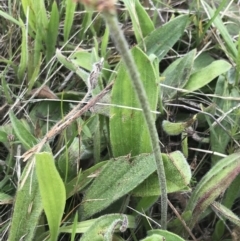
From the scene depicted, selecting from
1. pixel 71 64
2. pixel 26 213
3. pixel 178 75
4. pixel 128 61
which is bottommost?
pixel 26 213

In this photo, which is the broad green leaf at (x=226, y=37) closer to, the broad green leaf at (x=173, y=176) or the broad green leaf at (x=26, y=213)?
the broad green leaf at (x=173, y=176)

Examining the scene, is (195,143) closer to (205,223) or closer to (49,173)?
(205,223)

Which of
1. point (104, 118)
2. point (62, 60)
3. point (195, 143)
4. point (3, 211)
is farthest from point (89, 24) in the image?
point (3, 211)

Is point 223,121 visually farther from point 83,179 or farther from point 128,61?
point 128,61

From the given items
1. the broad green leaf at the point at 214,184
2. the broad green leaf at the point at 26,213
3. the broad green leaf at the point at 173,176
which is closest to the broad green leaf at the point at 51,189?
the broad green leaf at the point at 26,213

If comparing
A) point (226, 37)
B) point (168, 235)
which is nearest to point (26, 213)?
point (168, 235)

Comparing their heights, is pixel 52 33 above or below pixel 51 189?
above

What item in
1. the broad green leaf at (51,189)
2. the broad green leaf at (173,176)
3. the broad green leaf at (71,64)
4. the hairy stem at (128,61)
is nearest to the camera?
the hairy stem at (128,61)
